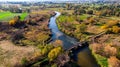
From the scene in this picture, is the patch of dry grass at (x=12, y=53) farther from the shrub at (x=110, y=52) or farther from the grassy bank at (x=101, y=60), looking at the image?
the shrub at (x=110, y=52)

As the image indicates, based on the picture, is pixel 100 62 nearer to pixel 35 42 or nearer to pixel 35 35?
pixel 35 42

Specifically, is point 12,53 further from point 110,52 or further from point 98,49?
point 110,52

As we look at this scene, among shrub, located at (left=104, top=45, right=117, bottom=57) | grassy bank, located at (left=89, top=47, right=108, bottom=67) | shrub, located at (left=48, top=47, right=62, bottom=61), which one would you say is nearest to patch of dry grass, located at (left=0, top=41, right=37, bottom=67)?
shrub, located at (left=48, top=47, right=62, bottom=61)

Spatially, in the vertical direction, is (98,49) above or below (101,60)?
above

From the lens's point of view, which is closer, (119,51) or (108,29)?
(119,51)

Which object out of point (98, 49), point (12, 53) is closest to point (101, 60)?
point (98, 49)

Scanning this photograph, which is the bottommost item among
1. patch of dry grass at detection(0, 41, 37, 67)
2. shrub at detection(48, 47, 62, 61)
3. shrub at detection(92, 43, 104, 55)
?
patch of dry grass at detection(0, 41, 37, 67)

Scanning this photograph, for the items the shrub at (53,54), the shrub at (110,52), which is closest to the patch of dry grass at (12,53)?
the shrub at (53,54)

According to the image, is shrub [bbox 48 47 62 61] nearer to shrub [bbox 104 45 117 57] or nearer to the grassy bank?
the grassy bank

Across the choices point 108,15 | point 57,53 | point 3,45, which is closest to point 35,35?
point 3,45

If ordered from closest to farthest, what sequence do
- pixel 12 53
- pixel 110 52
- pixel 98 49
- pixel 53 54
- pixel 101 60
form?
pixel 53 54 → pixel 101 60 → pixel 110 52 → pixel 98 49 → pixel 12 53

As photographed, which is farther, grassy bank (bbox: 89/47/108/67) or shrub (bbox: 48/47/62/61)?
grassy bank (bbox: 89/47/108/67)
